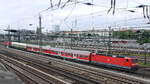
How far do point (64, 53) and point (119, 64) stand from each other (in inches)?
555

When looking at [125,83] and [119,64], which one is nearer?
[125,83]

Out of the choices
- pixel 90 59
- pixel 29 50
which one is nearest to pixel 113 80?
pixel 90 59

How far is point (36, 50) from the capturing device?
160 ft

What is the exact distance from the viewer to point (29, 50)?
177 feet

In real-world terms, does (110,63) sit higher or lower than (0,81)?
lower

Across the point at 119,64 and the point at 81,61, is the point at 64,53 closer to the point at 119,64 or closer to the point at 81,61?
the point at 81,61

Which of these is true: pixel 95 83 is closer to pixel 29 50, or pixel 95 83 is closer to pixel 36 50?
pixel 36 50

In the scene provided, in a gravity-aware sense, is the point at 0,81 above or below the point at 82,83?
above

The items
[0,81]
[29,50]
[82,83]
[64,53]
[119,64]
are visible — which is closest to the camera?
[0,81]

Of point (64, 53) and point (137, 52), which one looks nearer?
point (64, 53)

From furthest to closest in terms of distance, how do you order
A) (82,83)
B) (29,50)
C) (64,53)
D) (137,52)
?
(29,50)
(137,52)
(64,53)
(82,83)

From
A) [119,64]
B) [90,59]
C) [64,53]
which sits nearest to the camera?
[119,64]

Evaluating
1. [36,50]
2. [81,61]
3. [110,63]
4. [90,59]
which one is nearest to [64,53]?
[81,61]

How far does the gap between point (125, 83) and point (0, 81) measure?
39.9 ft
